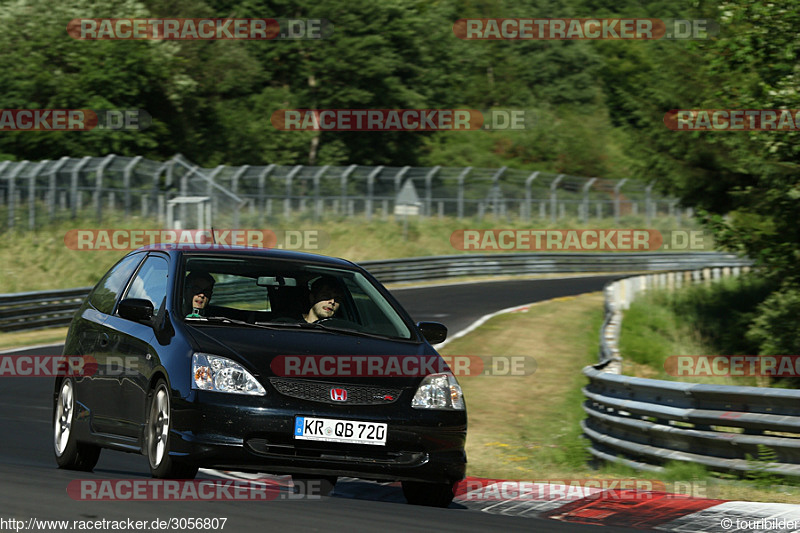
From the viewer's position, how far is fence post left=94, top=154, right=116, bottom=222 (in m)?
31.9

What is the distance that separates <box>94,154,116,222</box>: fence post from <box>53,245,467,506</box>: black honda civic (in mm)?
24064

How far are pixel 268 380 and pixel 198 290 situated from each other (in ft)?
3.75

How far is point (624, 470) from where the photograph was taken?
33.7 feet

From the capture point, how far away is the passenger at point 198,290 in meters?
7.74

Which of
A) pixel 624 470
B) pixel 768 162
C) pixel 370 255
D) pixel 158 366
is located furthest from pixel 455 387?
pixel 370 255
